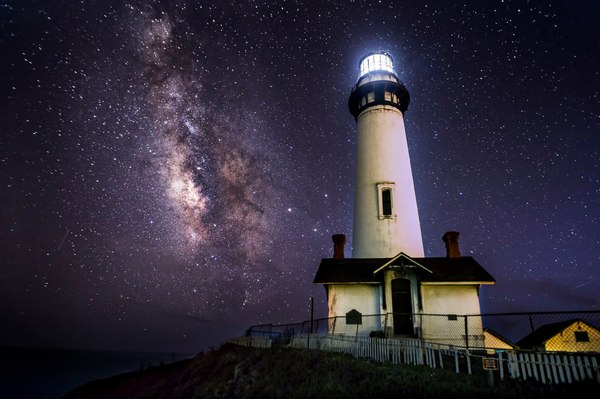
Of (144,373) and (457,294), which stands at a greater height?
(457,294)

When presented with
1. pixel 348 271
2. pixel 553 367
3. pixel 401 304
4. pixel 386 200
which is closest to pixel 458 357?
pixel 553 367

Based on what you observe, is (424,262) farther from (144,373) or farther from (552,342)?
(144,373)

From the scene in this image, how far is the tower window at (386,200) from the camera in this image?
2154 cm

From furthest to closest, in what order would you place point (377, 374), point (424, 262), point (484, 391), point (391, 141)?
point (391, 141) < point (424, 262) < point (377, 374) < point (484, 391)

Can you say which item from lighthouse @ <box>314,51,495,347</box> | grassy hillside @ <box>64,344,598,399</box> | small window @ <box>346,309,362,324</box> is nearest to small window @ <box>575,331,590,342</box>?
lighthouse @ <box>314,51,495,347</box>

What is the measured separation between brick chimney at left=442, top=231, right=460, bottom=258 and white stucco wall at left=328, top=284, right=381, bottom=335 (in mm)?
5574

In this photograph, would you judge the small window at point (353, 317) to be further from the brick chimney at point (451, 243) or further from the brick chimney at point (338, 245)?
the brick chimney at point (451, 243)

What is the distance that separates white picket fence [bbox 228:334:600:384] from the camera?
816 cm

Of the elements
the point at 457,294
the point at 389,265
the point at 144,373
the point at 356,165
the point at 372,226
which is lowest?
the point at 144,373

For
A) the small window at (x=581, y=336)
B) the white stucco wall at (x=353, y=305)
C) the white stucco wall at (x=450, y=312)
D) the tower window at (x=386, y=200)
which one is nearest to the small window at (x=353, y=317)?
the white stucco wall at (x=353, y=305)

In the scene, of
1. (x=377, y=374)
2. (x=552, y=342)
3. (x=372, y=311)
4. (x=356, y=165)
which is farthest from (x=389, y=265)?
(x=552, y=342)

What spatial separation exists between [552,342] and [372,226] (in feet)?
51.2

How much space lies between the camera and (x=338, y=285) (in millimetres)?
18094

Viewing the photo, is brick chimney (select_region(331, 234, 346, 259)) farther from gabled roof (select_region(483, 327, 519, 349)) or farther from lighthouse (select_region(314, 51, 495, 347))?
gabled roof (select_region(483, 327, 519, 349))
